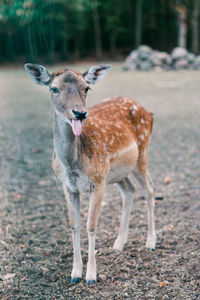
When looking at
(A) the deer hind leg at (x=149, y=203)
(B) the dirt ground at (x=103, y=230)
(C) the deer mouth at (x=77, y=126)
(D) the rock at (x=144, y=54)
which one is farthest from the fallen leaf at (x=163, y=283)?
(D) the rock at (x=144, y=54)

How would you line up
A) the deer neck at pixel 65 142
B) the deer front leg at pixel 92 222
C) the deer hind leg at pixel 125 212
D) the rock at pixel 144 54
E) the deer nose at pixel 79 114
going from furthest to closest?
the rock at pixel 144 54
the deer hind leg at pixel 125 212
the deer front leg at pixel 92 222
the deer neck at pixel 65 142
the deer nose at pixel 79 114

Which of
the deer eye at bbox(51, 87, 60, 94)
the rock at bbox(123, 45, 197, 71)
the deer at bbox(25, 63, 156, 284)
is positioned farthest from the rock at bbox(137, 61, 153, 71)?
the deer eye at bbox(51, 87, 60, 94)

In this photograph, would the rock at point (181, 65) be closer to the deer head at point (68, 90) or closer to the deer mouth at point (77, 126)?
the deer head at point (68, 90)

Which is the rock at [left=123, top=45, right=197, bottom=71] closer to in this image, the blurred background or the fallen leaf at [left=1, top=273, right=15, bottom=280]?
the blurred background

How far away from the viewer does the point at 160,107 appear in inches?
446

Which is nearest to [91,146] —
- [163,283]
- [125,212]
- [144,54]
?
[125,212]

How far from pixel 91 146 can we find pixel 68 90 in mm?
541

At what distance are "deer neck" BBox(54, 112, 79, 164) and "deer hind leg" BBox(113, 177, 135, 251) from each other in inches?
40.2

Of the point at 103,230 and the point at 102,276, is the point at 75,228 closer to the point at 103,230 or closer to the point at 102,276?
the point at 102,276

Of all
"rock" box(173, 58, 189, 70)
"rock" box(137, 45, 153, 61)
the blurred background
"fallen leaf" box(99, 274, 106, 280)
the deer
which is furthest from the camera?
the blurred background

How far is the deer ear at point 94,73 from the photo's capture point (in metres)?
3.11

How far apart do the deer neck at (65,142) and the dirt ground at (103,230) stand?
96cm

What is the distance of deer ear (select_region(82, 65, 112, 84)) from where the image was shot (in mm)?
3107

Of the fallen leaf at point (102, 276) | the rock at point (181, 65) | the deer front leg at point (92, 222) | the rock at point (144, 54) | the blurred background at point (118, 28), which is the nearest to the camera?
the deer front leg at point (92, 222)
